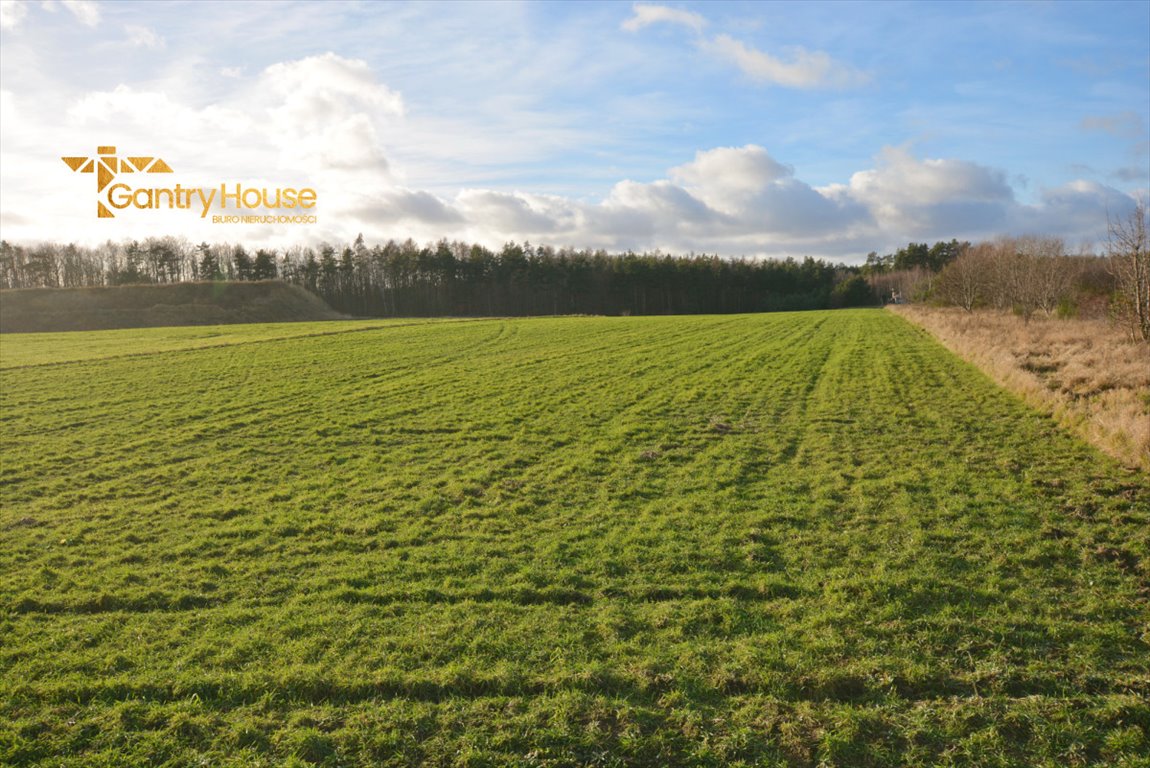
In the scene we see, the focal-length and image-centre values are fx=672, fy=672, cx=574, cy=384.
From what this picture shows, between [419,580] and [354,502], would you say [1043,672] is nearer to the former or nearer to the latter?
[419,580]

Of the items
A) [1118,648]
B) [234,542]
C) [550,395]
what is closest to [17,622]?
[234,542]

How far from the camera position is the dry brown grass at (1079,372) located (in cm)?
1606

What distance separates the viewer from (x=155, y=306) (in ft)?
265

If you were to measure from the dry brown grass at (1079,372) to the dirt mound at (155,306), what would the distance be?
78.1 m

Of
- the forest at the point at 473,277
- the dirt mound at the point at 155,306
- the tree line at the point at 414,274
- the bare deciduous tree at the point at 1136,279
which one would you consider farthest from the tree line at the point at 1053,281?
the dirt mound at the point at 155,306

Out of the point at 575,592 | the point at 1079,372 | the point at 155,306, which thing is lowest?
the point at 575,592

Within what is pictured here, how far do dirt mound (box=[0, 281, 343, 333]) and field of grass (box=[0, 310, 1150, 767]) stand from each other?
65184 millimetres

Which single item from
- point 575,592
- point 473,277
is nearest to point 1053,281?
point 575,592

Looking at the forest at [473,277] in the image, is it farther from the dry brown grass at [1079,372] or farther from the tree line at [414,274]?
the dry brown grass at [1079,372]

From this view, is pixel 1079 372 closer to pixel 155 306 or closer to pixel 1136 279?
pixel 1136 279

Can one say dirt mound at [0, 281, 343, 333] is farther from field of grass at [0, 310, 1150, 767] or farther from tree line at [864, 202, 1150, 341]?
tree line at [864, 202, 1150, 341]

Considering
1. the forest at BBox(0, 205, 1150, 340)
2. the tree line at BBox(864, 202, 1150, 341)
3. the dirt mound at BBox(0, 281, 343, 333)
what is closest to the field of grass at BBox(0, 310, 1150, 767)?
the tree line at BBox(864, 202, 1150, 341)

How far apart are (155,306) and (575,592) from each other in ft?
289

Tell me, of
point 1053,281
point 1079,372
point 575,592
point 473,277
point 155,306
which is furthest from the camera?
point 473,277
